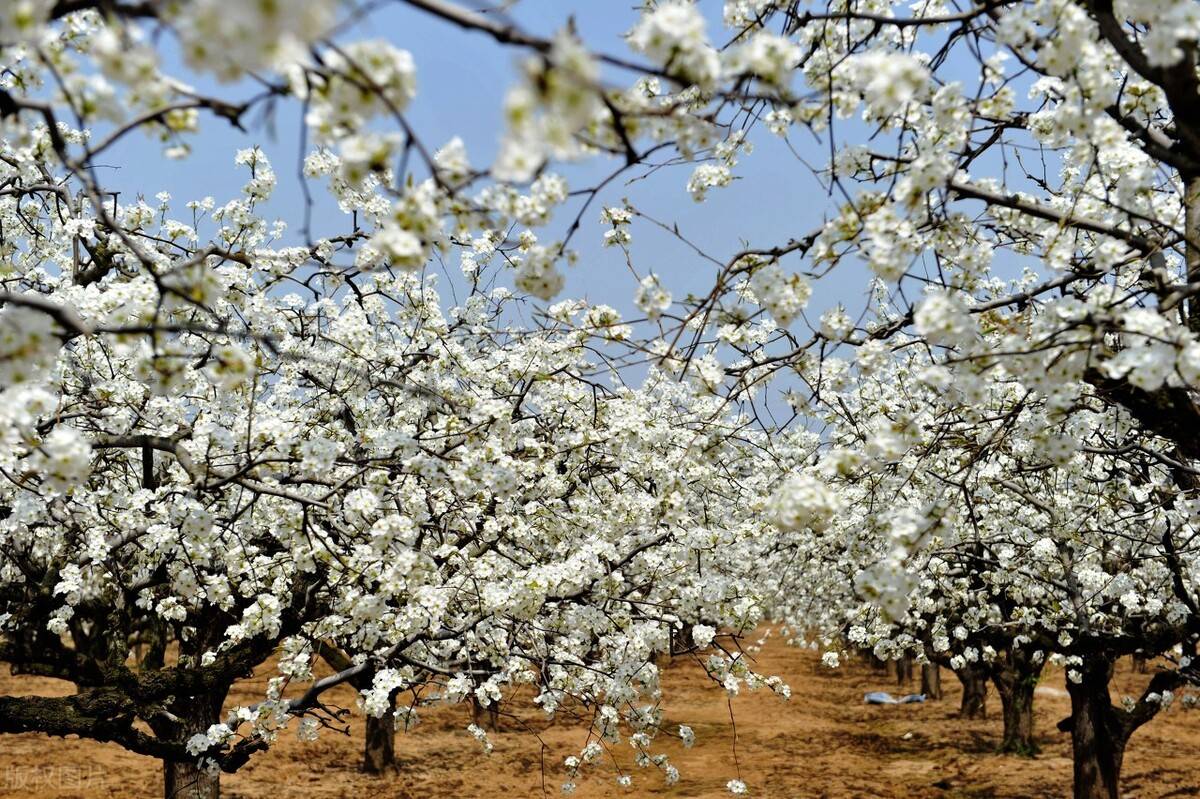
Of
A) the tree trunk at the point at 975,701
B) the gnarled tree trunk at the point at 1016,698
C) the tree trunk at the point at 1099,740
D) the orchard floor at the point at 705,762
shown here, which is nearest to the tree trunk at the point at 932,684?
the orchard floor at the point at 705,762

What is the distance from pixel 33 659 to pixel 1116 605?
11209 mm

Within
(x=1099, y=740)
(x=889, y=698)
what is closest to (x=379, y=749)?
(x=1099, y=740)

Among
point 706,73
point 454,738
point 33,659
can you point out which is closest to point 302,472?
point 706,73

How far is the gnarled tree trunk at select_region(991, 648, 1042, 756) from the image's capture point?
15.1 meters

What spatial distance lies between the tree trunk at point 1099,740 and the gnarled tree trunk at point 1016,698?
12.3ft

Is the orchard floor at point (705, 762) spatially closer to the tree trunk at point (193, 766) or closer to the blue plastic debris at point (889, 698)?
the blue plastic debris at point (889, 698)

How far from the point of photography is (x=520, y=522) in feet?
24.3

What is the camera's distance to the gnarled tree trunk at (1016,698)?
1506 centimetres

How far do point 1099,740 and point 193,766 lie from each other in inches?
413

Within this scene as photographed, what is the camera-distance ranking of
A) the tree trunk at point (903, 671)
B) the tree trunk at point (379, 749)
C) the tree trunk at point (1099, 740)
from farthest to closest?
the tree trunk at point (903, 671), the tree trunk at point (379, 749), the tree trunk at point (1099, 740)

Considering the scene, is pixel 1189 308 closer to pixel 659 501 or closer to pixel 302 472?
pixel 659 501

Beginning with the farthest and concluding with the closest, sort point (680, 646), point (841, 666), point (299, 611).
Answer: point (841, 666), point (299, 611), point (680, 646)

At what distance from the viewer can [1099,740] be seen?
1091cm

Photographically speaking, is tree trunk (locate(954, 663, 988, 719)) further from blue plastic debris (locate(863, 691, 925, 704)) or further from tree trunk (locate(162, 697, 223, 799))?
tree trunk (locate(162, 697, 223, 799))
